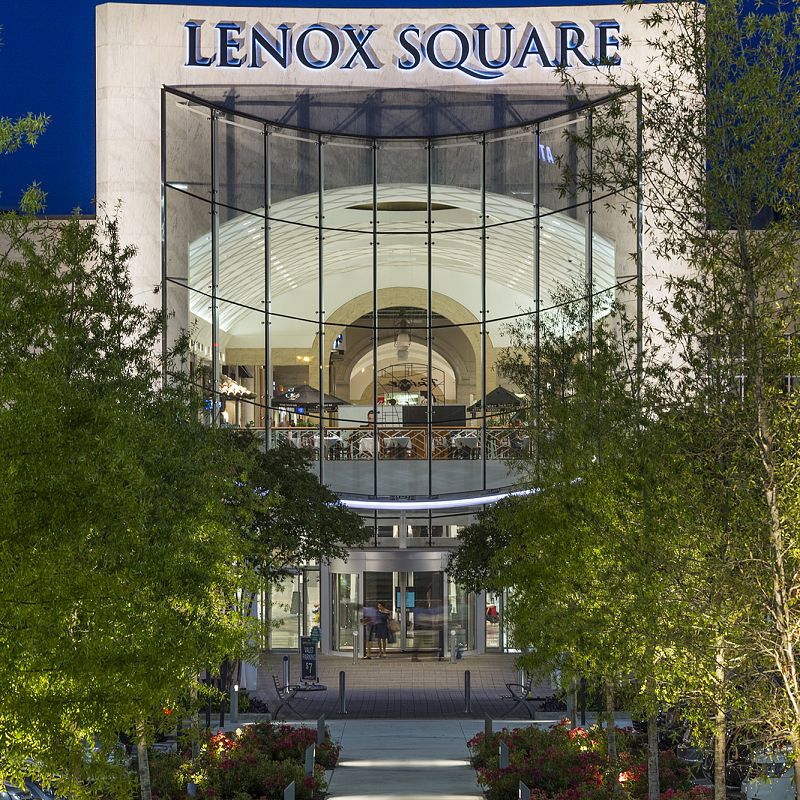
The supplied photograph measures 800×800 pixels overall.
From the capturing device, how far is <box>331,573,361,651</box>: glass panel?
35625mm

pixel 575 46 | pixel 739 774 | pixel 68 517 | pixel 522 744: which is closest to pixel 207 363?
pixel 575 46

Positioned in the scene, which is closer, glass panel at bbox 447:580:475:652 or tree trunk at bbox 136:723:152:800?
tree trunk at bbox 136:723:152:800

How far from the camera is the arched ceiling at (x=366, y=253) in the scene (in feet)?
111

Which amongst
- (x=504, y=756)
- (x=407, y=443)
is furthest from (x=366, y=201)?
(x=504, y=756)

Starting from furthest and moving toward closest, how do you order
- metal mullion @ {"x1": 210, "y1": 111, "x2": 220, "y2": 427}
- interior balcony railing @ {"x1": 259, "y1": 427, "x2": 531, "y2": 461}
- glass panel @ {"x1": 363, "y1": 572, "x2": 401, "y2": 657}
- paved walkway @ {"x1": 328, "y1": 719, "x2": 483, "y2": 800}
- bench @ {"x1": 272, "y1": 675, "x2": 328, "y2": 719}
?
1. glass panel @ {"x1": 363, "y1": 572, "x2": 401, "y2": 657}
2. interior balcony railing @ {"x1": 259, "y1": 427, "x2": 531, "y2": 461}
3. metal mullion @ {"x1": 210, "y1": 111, "x2": 220, "y2": 427}
4. bench @ {"x1": 272, "y1": 675, "x2": 328, "y2": 719}
5. paved walkway @ {"x1": 328, "y1": 719, "x2": 483, "y2": 800}

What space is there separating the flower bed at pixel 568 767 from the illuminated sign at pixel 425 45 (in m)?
20.3

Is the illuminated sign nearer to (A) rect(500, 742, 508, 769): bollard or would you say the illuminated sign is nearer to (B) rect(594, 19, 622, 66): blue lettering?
(B) rect(594, 19, 622, 66): blue lettering

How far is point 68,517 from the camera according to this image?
991cm

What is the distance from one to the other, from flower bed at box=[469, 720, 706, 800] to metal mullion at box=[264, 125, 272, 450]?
14277 mm

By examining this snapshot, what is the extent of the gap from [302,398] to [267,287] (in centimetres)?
319

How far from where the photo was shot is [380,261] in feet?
114

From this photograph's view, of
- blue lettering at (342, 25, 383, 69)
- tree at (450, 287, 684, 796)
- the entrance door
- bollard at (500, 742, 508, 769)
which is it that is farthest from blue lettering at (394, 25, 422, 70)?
bollard at (500, 742, 508, 769)

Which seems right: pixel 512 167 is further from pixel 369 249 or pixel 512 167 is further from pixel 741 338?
pixel 741 338

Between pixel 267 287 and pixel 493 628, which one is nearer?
pixel 267 287
